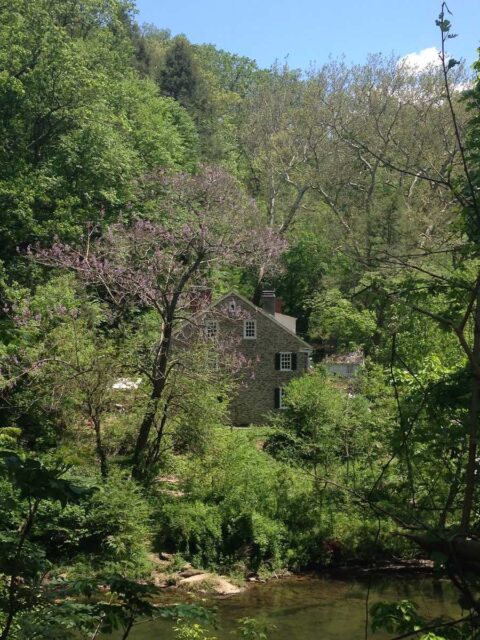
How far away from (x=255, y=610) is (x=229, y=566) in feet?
7.90

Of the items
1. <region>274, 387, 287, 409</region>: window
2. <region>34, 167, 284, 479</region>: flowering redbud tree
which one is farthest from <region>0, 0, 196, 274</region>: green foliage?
<region>274, 387, 287, 409</region>: window

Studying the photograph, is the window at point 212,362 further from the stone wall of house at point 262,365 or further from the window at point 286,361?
the window at point 286,361

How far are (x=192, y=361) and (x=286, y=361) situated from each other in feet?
46.0

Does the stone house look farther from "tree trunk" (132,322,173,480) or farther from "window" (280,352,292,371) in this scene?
"tree trunk" (132,322,173,480)

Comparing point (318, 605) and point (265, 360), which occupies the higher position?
point (265, 360)

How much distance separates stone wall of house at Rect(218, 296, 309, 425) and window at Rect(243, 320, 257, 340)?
139mm

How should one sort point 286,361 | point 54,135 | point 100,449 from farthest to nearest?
point 286,361, point 54,135, point 100,449

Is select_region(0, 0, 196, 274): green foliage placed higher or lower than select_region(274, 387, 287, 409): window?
higher

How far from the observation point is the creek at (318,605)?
1720 cm

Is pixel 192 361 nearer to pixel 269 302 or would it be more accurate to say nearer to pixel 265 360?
pixel 265 360

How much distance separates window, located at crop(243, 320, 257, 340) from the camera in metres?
35.4

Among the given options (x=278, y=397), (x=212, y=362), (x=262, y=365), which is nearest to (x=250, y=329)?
(x=262, y=365)

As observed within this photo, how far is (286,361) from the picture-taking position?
117 feet

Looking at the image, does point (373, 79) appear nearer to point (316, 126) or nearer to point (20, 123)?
point (316, 126)
